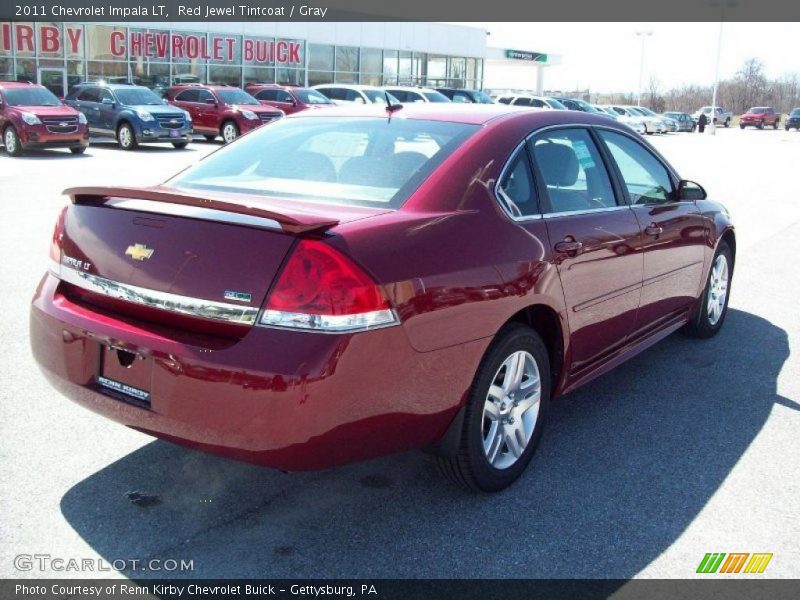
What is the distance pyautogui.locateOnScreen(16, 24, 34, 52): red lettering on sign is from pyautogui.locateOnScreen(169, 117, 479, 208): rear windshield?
30.2 metres

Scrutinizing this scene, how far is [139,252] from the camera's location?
318 cm

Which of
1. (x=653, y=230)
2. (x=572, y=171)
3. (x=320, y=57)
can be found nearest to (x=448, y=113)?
(x=572, y=171)

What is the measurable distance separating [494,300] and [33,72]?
105 feet

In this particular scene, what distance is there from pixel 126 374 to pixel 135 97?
22346 mm

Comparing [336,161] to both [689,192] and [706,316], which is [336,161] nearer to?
[689,192]

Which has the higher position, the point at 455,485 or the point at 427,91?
the point at 427,91

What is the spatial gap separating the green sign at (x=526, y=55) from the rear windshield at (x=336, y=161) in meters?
58.1

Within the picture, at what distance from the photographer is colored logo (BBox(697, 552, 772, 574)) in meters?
3.17

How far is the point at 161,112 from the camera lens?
22.9m

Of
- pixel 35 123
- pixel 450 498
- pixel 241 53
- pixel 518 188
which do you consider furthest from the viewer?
pixel 241 53

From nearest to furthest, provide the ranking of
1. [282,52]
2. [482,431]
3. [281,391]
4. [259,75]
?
[281,391] < [482,431] < [259,75] < [282,52]

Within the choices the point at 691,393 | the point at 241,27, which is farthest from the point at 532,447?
the point at 241,27

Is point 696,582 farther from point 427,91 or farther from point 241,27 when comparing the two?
point 241,27

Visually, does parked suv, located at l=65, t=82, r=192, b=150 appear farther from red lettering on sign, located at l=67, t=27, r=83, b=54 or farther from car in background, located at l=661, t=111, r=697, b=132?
car in background, located at l=661, t=111, r=697, b=132
